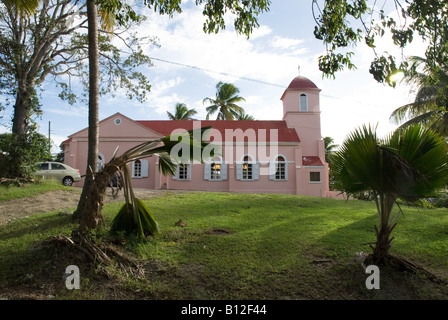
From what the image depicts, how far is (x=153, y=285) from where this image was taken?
447 cm

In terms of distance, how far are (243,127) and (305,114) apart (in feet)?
16.1

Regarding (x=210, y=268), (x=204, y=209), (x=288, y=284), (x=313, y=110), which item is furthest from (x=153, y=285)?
(x=313, y=110)

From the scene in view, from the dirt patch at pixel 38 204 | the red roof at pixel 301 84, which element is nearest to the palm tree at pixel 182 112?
the red roof at pixel 301 84

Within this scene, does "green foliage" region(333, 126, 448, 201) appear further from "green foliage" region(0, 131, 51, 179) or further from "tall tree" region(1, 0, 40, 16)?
"green foliage" region(0, 131, 51, 179)

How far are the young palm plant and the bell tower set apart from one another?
62.2 ft

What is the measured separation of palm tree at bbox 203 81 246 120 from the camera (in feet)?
108

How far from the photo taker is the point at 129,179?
19.2 feet

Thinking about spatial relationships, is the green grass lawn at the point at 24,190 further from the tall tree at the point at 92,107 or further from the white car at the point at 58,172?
the tall tree at the point at 92,107

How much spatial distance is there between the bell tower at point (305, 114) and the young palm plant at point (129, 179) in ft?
62.2

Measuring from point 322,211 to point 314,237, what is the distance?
400 centimetres

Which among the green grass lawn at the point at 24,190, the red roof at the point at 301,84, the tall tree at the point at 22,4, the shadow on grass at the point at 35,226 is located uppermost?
the red roof at the point at 301,84

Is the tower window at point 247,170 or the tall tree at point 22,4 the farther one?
the tower window at point 247,170

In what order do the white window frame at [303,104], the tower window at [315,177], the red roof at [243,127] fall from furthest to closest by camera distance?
the white window frame at [303,104] < the red roof at [243,127] < the tower window at [315,177]

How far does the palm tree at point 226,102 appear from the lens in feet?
108
